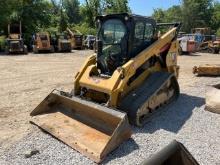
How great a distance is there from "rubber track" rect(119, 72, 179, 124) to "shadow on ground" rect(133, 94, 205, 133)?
0.38m

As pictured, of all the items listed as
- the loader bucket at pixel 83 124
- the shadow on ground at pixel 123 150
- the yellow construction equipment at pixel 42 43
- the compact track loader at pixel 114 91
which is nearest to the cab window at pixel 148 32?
the compact track loader at pixel 114 91

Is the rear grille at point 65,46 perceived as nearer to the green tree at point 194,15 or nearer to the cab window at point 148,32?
the cab window at point 148,32

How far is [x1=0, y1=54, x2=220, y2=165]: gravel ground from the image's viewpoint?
15.7ft

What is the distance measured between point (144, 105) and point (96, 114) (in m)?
1.09

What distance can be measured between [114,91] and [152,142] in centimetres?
124

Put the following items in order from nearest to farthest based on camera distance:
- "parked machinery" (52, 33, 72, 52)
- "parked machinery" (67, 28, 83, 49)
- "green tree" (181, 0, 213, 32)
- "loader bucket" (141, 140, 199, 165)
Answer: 1. "loader bucket" (141, 140, 199, 165)
2. "parked machinery" (52, 33, 72, 52)
3. "parked machinery" (67, 28, 83, 49)
4. "green tree" (181, 0, 213, 32)

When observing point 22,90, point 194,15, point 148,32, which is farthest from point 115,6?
point 148,32

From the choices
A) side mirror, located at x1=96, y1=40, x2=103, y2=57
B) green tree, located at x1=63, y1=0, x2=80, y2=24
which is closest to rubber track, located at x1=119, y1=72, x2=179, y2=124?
side mirror, located at x1=96, y1=40, x2=103, y2=57

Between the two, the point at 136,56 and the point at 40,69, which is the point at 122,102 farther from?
the point at 40,69

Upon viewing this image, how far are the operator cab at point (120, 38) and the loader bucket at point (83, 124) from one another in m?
1.30

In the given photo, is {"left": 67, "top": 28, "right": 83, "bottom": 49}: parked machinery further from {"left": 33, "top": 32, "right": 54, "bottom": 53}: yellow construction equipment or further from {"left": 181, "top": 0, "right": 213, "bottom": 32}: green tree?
{"left": 181, "top": 0, "right": 213, "bottom": 32}: green tree

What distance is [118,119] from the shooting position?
5297 millimetres

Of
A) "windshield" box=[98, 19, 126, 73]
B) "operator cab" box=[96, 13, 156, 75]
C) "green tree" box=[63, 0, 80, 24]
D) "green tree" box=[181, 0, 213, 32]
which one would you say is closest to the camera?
"operator cab" box=[96, 13, 156, 75]

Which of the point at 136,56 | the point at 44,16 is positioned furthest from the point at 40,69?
the point at 44,16
